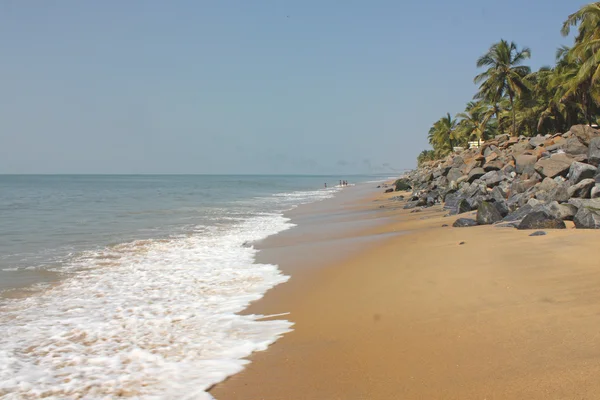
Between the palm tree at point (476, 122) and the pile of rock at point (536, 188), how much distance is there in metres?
32.5

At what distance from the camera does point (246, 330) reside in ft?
17.6

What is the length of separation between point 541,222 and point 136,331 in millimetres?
8248

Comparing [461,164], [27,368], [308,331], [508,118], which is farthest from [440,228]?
[508,118]

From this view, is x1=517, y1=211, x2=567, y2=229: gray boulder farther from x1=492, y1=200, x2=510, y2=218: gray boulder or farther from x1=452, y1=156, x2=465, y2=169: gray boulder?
x1=452, y1=156, x2=465, y2=169: gray boulder

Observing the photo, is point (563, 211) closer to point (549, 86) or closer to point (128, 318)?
point (128, 318)

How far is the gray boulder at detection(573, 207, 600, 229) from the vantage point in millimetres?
8625

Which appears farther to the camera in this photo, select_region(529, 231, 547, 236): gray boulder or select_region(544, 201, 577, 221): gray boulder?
select_region(544, 201, 577, 221): gray boulder

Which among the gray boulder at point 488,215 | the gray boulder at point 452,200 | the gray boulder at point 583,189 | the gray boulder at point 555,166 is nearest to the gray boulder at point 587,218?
the gray boulder at point 583,189

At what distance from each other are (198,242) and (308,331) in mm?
8279

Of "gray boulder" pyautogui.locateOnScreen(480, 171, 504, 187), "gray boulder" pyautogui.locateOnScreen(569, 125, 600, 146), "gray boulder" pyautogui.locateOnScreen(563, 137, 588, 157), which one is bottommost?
"gray boulder" pyautogui.locateOnScreen(480, 171, 504, 187)

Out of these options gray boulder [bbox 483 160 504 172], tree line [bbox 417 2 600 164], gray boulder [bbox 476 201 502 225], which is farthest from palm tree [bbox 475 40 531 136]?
gray boulder [bbox 476 201 502 225]

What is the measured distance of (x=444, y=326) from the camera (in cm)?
475

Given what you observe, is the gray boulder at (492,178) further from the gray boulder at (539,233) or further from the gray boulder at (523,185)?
the gray boulder at (539,233)

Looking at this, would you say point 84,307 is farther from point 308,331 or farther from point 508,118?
point 508,118
